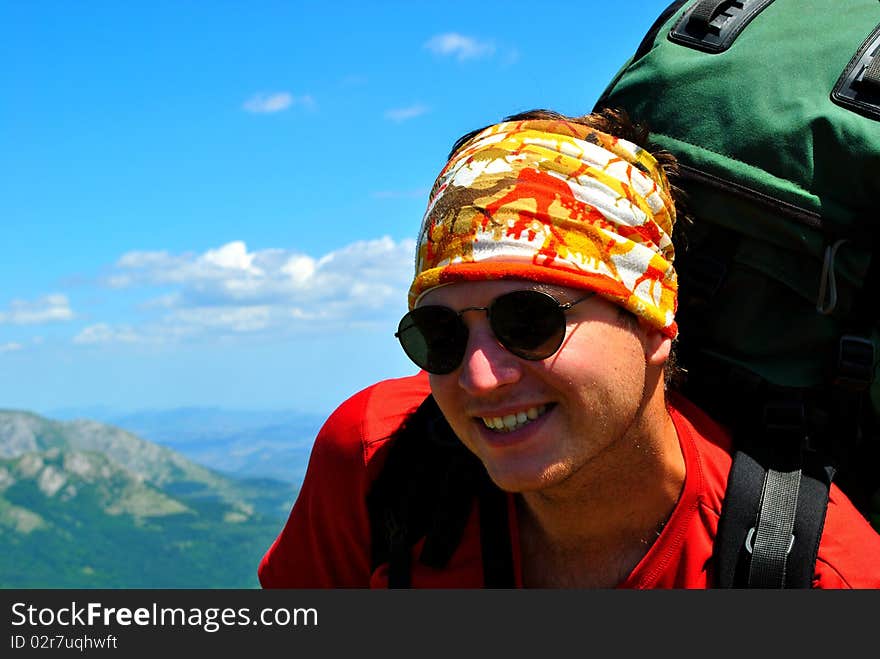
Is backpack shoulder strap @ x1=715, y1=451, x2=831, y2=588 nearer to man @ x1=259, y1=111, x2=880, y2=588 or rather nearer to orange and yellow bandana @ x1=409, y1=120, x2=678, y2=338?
man @ x1=259, y1=111, x2=880, y2=588

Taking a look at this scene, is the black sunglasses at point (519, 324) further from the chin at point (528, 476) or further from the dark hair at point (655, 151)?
the dark hair at point (655, 151)

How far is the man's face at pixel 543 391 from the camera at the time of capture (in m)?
4.16

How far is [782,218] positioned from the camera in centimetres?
454

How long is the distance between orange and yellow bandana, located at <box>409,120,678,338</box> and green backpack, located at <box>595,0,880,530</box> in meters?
0.34

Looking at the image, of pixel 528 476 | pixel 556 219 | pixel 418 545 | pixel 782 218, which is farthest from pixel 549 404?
pixel 782 218

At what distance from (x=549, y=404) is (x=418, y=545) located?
100cm

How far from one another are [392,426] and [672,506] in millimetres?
1390

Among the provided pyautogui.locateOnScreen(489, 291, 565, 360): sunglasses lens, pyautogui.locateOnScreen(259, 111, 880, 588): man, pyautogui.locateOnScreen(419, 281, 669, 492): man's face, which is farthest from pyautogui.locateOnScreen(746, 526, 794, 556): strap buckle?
pyautogui.locateOnScreen(489, 291, 565, 360): sunglasses lens

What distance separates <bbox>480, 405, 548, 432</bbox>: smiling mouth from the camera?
4.20m

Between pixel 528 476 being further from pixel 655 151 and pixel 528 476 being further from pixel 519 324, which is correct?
pixel 655 151

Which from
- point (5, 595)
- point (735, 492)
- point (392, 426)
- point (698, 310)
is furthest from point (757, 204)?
point (5, 595)

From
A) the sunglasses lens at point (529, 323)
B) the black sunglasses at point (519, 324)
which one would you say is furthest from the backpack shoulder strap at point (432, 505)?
the sunglasses lens at point (529, 323)

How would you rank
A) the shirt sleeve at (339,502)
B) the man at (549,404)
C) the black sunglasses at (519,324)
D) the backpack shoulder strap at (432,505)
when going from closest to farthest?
the black sunglasses at (519,324) < the man at (549,404) < the backpack shoulder strap at (432,505) < the shirt sleeve at (339,502)

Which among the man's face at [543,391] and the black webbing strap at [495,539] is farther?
the black webbing strap at [495,539]
